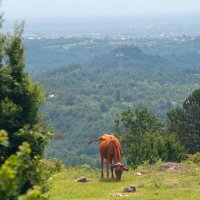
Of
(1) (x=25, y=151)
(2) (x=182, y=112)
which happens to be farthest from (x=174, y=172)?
(2) (x=182, y=112)

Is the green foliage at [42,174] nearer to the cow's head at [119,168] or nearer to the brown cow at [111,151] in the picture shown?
the cow's head at [119,168]

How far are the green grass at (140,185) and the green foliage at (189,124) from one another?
19.3m

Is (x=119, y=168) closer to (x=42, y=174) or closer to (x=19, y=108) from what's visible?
(x=42, y=174)

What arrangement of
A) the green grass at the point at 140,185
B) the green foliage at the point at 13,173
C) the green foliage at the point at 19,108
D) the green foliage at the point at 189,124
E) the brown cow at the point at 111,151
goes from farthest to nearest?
the green foliage at the point at 189,124, the brown cow at the point at 111,151, the green grass at the point at 140,185, the green foliage at the point at 19,108, the green foliage at the point at 13,173

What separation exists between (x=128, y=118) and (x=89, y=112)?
122373 mm

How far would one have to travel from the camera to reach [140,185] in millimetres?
19688

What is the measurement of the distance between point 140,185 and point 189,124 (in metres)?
26.4

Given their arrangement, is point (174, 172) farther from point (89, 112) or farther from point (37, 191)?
point (89, 112)

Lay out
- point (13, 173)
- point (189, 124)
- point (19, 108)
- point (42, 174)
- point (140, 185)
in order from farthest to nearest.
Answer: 1. point (189, 124)
2. point (140, 185)
3. point (19, 108)
4. point (42, 174)
5. point (13, 173)

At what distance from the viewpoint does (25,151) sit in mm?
4109

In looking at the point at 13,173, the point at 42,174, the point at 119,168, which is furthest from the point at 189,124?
the point at 13,173

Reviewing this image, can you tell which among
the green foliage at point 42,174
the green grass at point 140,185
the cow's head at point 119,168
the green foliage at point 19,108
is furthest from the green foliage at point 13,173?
the cow's head at point 119,168

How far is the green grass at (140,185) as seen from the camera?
58.8 ft

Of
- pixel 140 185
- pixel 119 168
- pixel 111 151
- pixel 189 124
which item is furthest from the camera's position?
pixel 189 124
